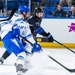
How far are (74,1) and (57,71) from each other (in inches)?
143

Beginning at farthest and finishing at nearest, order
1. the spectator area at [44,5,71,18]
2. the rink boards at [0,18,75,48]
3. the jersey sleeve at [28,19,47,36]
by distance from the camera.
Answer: the spectator area at [44,5,71,18], the rink boards at [0,18,75,48], the jersey sleeve at [28,19,47,36]

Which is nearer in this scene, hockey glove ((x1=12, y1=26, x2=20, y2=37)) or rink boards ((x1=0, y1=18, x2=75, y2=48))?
hockey glove ((x1=12, y1=26, x2=20, y2=37))

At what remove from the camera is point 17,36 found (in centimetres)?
478

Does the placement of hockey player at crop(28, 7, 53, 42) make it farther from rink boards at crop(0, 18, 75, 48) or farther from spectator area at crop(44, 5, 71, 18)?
spectator area at crop(44, 5, 71, 18)

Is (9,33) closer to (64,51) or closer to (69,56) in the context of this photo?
(69,56)

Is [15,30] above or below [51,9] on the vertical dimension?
above

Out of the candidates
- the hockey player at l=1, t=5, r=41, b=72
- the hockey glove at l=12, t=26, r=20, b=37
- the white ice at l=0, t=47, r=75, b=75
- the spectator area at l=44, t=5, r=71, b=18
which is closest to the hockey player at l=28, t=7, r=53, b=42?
the white ice at l=0, t=47, r=75, b=75

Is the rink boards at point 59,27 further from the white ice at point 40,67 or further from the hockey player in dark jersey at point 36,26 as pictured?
the hockey player in dark jersey at point 36,26

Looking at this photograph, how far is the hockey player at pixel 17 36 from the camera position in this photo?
4594 mm

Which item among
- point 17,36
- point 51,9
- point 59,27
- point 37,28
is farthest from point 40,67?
point 51,9

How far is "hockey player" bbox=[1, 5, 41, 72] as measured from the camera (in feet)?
15.1

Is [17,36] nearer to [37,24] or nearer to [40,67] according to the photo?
[40,67]

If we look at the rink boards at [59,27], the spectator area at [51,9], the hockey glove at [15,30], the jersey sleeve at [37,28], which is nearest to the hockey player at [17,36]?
the hockey glove at [15,30]

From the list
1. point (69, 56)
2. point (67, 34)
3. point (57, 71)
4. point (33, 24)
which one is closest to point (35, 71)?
point (57, 71)
